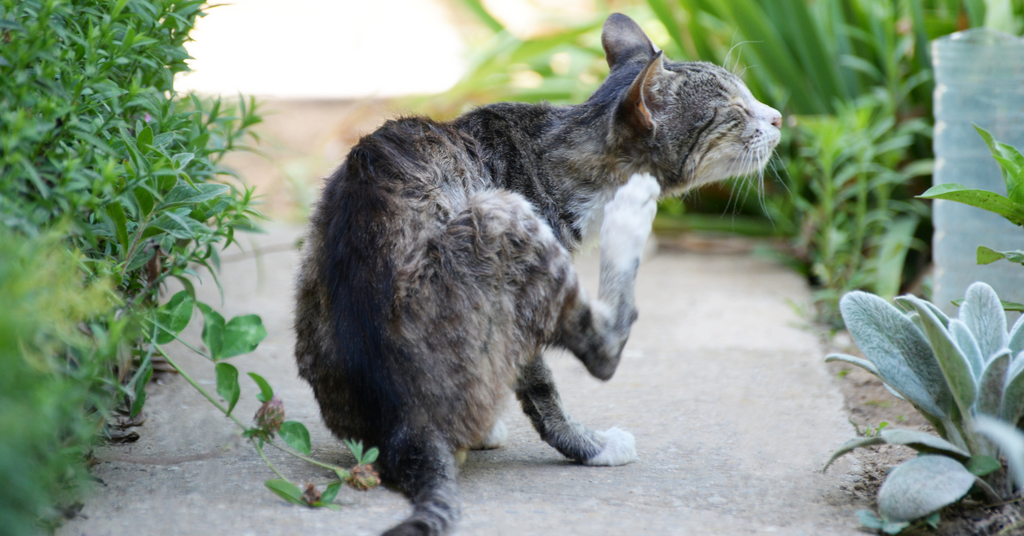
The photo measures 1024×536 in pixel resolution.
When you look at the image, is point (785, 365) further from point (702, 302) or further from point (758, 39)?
point (758, 39)

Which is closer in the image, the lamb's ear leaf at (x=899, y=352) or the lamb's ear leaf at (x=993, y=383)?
the lamb's ear leaf at (x=993, y=383)

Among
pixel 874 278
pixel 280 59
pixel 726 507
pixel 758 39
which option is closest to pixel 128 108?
pixel 726 507

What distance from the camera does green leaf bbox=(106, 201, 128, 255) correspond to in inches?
71.6

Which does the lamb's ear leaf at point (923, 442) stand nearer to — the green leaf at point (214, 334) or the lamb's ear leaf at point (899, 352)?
the lamb's ear leaf at point (899, 352)

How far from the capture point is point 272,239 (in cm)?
500

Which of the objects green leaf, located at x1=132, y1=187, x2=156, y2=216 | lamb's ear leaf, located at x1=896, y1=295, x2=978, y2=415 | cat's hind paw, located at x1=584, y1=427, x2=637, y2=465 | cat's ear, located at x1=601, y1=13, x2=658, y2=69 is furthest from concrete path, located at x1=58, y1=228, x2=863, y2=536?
cat's ear, located at x1=601, y1=13, x2=658, y2=69

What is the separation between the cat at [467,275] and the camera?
6.44 ft

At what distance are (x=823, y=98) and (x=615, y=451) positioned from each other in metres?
3.25

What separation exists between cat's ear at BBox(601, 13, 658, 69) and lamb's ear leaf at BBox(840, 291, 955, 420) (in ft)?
3.82

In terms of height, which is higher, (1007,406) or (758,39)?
(758,39)

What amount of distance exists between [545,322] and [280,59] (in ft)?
24.8

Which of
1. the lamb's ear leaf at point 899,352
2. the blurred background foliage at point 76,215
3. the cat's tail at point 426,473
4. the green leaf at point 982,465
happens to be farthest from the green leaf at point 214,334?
the green leaf at point 982,465

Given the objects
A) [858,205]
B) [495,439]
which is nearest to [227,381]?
[495,439]

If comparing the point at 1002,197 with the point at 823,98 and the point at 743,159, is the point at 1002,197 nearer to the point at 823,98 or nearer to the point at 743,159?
the point at 743,159
